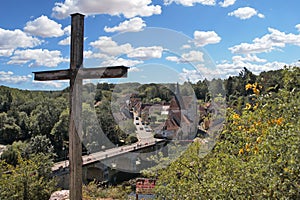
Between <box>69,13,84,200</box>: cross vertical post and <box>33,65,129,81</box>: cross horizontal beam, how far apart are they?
0.27 ft

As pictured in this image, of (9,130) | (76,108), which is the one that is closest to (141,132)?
(76,108)

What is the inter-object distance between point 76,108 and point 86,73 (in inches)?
13.9

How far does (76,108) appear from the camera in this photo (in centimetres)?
316

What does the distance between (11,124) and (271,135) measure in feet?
108

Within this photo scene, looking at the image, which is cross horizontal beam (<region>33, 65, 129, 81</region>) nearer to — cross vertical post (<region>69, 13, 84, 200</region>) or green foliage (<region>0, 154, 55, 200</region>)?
cross vertical post (<region>69, 13, 84, 200</region>)

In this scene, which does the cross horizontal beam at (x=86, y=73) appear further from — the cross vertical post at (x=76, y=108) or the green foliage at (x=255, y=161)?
the green foliage at (x=255, y=161)

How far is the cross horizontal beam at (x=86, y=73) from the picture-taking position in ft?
9.15

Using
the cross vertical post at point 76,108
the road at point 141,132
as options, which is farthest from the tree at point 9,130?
the road at point 141,132

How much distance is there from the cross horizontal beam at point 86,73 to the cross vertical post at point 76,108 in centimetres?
8

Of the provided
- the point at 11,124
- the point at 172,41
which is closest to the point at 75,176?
the point at 172,41

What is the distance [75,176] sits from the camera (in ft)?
10.5

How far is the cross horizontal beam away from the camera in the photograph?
9.15 feet

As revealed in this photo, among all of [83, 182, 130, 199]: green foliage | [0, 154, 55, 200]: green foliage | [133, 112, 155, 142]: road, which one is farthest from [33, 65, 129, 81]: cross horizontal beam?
[83, 182, 130, 199]: green foliage

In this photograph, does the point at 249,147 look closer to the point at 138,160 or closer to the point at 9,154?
the point at 138,160
